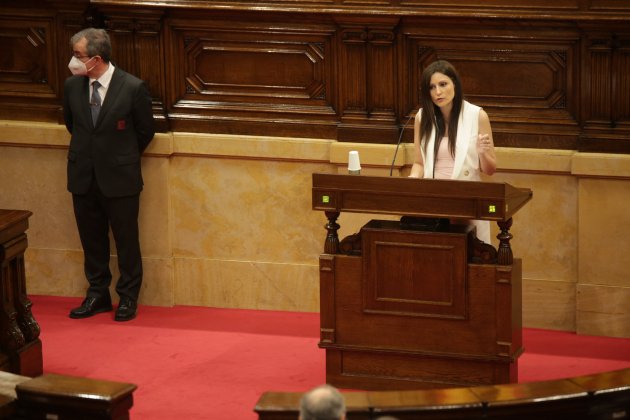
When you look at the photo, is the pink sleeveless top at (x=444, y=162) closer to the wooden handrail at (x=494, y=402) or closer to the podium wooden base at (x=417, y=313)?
the podium wooden base at (x=417, y=313)

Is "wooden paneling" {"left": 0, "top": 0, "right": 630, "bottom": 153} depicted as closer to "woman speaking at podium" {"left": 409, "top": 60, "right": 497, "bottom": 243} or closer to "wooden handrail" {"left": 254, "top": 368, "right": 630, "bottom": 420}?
"woman speaking at podium" {"left": 409, "top": 60, "right": 497, "bottom": 243}

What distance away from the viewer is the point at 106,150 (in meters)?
7.67

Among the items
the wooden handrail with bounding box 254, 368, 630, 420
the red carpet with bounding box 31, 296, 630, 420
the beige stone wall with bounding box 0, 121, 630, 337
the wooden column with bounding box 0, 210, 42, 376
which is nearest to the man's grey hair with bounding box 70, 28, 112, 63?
the beige stone wall with bounding box 0, 121, 630, 337

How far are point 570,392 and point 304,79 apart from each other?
392cm

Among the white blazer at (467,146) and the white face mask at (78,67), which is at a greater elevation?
the white face mask at (78,67)

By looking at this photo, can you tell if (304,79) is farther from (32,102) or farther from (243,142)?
(32,102)

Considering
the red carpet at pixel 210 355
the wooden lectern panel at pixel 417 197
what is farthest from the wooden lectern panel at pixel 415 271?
the red carpet at pixel 210 355

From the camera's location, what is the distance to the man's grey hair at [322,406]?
341 centimetres

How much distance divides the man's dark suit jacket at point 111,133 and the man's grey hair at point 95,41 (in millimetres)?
186

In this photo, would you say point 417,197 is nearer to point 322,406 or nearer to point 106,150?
point 106,150

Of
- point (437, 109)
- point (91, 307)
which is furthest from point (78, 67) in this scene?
point (437, 109)

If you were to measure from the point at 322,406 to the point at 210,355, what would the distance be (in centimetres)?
382

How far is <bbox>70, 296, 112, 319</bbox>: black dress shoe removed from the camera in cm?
788

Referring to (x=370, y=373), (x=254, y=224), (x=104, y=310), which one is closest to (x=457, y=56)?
(x=254, y=224)
